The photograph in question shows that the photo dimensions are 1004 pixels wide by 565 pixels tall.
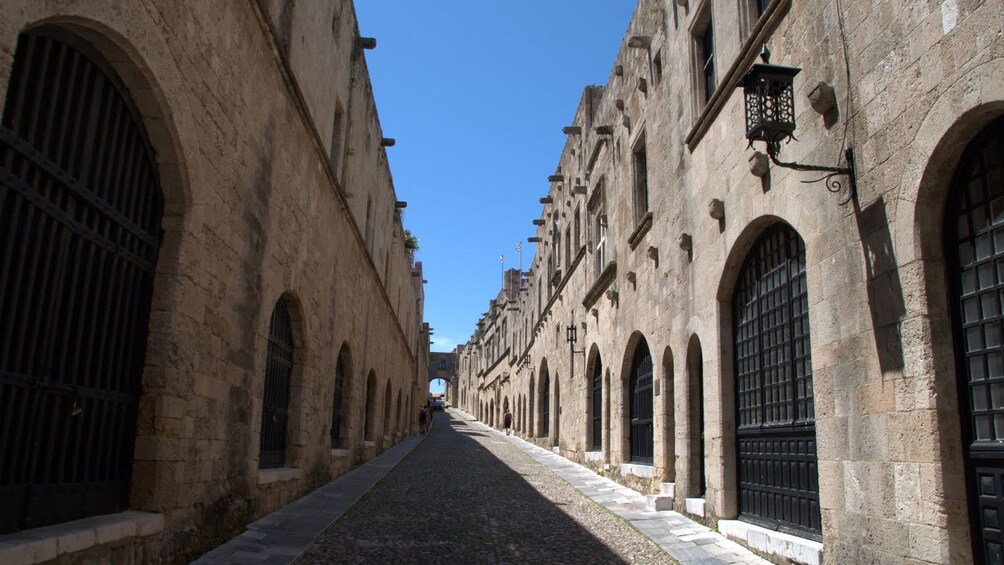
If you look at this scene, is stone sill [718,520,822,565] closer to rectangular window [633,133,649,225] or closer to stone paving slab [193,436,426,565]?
stone paving slab [193,436,426,565]

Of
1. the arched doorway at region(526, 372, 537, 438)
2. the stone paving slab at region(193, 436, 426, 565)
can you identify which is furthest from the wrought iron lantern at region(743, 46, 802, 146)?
the arched doorway at region(526, 372, 537, 438)

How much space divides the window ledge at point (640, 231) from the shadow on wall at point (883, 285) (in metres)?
6.06

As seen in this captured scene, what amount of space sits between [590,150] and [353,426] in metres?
8.80

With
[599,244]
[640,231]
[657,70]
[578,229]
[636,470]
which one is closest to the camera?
[657,70]

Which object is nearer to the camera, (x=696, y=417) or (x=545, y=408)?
(x=696, y=417)

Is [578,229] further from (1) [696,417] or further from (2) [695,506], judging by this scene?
(2) [695,506]

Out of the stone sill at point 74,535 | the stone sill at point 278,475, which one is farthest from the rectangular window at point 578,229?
the stone sill at point 74,535

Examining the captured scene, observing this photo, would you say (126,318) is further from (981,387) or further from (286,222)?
(981,387)

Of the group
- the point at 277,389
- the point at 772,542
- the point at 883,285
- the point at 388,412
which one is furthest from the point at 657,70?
the point at 388,412

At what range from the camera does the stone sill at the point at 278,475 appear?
7586 mm

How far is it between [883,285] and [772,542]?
2.66 metres

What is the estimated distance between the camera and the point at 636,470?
37.8ft

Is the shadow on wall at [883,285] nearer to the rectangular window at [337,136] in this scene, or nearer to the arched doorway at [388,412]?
the rectangular window at [337,136]

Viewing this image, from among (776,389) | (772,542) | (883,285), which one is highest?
(883,285)
